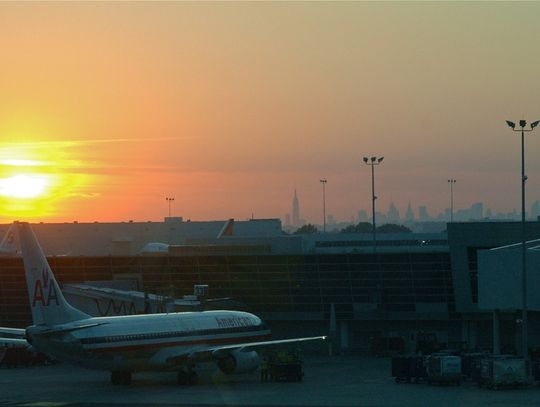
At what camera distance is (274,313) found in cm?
10344

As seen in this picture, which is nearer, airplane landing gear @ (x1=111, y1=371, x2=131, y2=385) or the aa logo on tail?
the aa logo on tail

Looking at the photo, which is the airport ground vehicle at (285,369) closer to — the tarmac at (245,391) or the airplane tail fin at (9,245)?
the tarmac at (245,391)

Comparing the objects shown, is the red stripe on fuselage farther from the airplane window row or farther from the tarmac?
the tarmac

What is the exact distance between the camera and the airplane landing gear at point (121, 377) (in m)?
66.2

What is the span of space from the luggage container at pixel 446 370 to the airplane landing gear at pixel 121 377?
18.6 metres

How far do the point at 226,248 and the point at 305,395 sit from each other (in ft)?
278

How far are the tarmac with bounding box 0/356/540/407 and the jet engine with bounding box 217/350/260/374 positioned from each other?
791 mm

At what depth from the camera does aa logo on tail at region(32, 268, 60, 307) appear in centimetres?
6075

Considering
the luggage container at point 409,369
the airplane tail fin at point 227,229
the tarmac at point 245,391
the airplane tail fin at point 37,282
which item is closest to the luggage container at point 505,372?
the tarmac at point 245,391

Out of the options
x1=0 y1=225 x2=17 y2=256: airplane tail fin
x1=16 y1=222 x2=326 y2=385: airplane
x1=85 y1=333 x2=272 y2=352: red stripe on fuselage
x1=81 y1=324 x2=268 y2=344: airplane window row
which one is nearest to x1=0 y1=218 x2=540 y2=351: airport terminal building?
x1=85 y1=333 x2=272 y2=352: red stripe on fuselage

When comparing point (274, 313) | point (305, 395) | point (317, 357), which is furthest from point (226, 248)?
point (305, 395)

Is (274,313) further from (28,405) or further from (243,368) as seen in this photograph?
(28,405)

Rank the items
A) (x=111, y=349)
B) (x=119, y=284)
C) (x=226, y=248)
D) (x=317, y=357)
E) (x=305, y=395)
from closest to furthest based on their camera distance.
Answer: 1. (x=305, y=395)
2. (x=111, y=349)
3. (x=317, y=357)
4. (x=119, y=284)
5. (x=226, y=248)

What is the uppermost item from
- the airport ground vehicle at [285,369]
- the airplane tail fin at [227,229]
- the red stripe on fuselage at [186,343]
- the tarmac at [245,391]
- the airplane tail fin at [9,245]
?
the airplane tail fin at [227,229]
